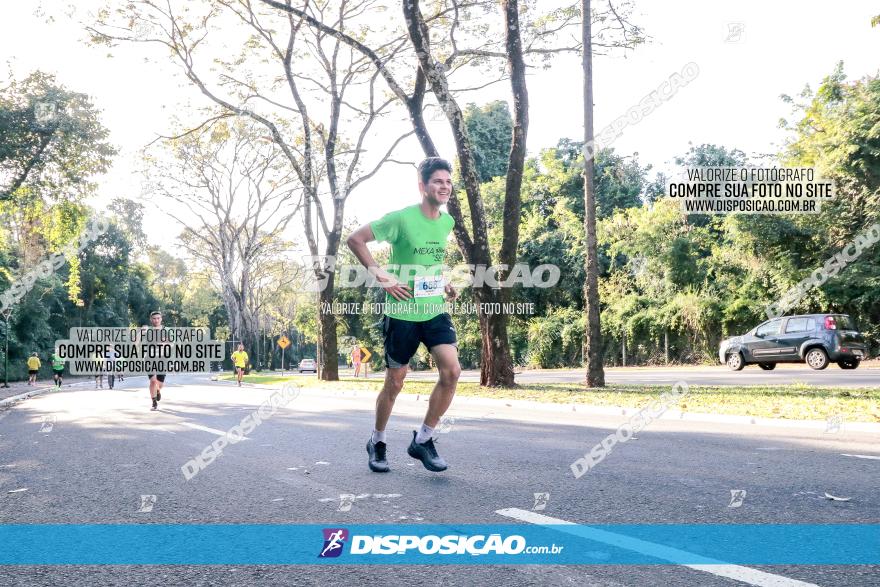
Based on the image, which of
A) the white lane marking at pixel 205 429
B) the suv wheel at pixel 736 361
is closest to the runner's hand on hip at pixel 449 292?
the white lane marking at pixel 205 429

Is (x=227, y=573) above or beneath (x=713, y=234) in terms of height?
beneath

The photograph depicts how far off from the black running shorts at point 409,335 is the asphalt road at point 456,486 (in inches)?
34.5

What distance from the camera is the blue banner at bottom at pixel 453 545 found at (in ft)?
10.5

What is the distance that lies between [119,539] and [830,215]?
92.0 feet

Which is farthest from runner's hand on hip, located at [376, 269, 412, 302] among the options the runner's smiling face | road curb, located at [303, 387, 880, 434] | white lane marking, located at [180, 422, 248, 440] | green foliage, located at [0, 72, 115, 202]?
green foliage, located at [0, 72, 115, 202]

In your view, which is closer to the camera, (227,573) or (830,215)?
(227,573)

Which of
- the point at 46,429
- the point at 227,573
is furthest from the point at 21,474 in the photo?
the point at 46,429

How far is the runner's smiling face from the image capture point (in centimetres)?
511

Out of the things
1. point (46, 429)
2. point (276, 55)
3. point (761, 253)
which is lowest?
point (46, 429)

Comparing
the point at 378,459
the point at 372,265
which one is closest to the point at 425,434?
the point at 378,459

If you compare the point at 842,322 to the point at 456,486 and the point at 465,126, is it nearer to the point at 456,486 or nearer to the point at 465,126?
the point at 465,126

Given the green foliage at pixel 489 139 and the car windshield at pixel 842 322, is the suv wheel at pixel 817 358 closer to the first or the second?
the car windshield at pixel 842 322

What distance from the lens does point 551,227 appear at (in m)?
41.6

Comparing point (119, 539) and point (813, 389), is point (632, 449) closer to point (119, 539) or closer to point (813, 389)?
point (119, 539)
